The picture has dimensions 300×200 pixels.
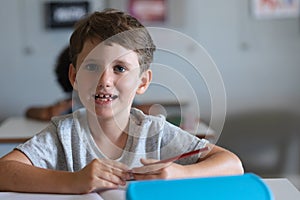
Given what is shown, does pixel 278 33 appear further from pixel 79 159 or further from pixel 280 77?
pixel 79 159

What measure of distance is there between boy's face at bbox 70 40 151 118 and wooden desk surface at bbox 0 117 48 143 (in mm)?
1300

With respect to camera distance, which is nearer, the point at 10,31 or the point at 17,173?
the point at 17,173

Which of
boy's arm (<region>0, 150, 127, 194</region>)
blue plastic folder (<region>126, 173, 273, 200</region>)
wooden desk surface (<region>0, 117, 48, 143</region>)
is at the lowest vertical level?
wooden desk surface (<region>0, 117, 48, 143</region>)

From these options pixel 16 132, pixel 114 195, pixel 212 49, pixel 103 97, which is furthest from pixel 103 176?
pixel 212 49

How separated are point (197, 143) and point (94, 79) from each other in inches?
10.5

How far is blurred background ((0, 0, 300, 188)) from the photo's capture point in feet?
12.0

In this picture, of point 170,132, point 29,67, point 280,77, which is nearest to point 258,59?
point 280,77

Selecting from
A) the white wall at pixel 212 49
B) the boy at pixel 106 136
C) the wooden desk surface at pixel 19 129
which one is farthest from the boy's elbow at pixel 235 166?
the white wall at pixel 212 49

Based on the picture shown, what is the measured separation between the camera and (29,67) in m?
3.67

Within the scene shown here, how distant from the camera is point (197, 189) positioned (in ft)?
2.42

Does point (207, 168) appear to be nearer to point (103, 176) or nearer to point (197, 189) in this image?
point (103, 176)

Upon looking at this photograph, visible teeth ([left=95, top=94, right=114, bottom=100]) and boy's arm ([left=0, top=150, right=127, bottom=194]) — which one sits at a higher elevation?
visible teeth ([left=95, top=94, right=114, bottom=100])

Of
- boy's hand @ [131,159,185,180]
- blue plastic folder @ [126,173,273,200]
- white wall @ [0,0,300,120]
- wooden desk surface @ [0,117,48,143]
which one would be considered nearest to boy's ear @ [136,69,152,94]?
boy's hand @ [131,159,185,180]

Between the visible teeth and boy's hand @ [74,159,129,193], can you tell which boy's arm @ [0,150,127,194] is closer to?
boy's hand @ [74,159,129,193]
